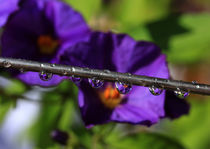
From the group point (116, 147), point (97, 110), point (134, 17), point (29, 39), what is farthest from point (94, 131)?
point (134, 17)

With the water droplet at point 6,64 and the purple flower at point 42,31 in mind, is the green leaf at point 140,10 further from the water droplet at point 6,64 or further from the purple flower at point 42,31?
the water droplet at point 6,64

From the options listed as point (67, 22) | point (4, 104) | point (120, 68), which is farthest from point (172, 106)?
point (4, 104)

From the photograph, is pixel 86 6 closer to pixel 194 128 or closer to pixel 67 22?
pixel 67 22

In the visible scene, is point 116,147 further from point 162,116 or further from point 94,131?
point 162,116

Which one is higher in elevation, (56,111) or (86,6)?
(86,6)

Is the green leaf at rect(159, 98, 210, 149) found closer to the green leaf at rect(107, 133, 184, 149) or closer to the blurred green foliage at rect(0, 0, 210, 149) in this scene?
the blurred green foliage at rect(0, 0, 210, 149)

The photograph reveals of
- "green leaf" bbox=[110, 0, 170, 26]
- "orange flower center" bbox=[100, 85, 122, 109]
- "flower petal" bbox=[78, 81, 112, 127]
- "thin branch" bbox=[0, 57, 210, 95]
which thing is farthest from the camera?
"green leaf" bbox=[110, 0, 170, 26]

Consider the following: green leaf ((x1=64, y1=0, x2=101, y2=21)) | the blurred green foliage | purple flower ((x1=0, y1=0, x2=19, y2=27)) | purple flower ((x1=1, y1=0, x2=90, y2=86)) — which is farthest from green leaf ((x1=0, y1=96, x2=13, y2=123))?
green leaf ((x1=64, y1=0, x2=101, y2=21))

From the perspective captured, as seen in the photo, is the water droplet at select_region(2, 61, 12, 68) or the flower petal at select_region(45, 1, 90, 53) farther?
the flower petal at select_region(45, 1, 90, 53)
